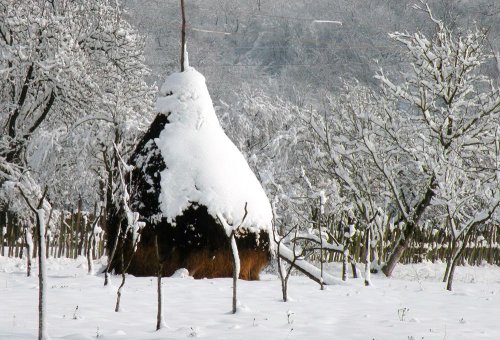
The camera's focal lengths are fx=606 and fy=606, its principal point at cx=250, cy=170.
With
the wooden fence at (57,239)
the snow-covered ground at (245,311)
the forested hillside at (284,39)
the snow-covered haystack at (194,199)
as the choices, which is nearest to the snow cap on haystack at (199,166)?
the snow-covered haystack at (194,199)

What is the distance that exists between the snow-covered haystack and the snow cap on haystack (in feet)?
0.04

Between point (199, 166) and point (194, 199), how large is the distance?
444 millimetres

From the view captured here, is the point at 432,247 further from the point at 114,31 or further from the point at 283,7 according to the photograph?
the point at 283,7

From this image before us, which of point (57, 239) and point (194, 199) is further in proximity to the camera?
point (57, 239)

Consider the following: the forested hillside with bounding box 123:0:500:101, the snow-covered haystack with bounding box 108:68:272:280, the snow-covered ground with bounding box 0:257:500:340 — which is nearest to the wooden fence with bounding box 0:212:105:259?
the snow-covered ground with bounding box 0:257:500:340

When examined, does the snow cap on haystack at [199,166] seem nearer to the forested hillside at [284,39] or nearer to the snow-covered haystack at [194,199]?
the snow-covered haystack at [194,199]

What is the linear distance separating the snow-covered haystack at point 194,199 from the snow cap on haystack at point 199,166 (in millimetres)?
12

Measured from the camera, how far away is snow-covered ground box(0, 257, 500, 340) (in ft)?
14.9

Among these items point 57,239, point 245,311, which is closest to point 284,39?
point 57,239

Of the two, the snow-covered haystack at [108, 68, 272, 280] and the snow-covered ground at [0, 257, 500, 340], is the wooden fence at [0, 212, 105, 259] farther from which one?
the snow-covered haystack at [108, 68, 272, 280]

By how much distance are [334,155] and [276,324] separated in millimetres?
A: 6866

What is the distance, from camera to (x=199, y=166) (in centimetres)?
766

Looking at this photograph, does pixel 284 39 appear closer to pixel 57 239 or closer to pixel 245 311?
pixel 57 239

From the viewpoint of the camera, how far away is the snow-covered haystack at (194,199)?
7.45 metres
